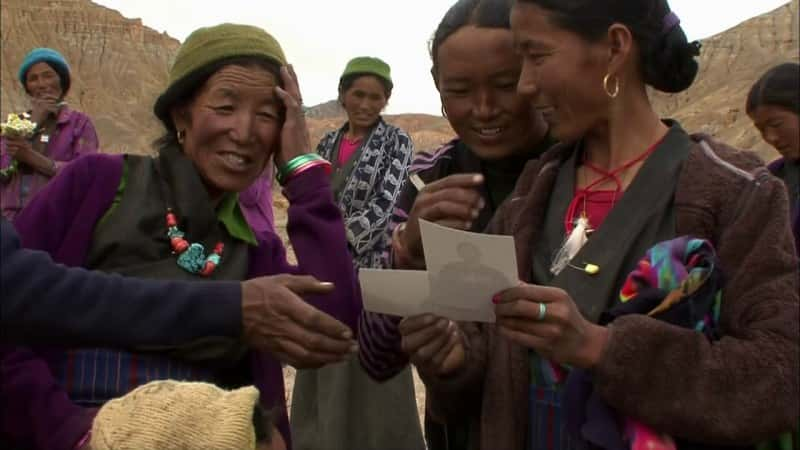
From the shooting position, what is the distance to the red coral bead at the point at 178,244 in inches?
83.4

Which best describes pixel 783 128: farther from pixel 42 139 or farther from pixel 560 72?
pixel 42 139

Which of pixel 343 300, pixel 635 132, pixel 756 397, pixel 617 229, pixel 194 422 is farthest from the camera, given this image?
pixel 343 300

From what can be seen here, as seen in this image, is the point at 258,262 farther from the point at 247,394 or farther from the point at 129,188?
the point at 247,394

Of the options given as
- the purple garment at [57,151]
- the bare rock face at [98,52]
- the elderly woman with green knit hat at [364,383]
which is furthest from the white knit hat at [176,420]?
the bare rock face at [98,52]

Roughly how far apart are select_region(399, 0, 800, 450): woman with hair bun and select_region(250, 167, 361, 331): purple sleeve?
33cm

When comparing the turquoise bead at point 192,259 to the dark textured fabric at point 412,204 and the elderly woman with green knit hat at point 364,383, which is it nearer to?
the dark textured fabric at point 412,204

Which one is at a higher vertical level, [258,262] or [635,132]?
[635,132]

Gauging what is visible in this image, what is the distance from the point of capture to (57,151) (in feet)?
19.0

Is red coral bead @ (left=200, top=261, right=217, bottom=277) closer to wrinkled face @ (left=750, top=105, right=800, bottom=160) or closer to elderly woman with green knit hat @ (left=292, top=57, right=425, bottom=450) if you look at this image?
elderly woman with green knit hat @ (left=292, top=57, right=425, bottom=450)

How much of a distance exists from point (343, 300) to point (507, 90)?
2.44ft

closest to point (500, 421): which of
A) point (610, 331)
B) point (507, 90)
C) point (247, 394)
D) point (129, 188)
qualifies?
point (610, 331)

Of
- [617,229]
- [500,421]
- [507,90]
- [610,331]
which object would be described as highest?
[507,90]

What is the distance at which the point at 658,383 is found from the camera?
170 cm

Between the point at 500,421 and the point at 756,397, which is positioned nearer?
the point at 756,397
